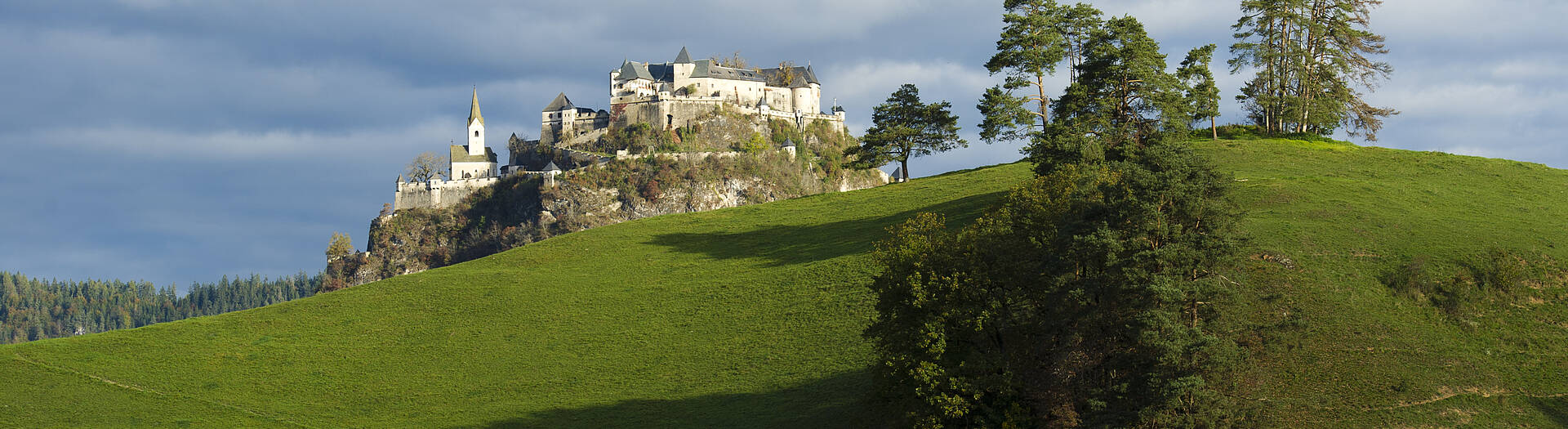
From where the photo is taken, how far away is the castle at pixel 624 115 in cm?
18438

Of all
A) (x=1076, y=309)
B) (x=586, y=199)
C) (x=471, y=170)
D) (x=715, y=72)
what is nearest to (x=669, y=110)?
(x=715, y=72)

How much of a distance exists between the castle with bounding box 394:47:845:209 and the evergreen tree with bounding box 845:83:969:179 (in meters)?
73.9

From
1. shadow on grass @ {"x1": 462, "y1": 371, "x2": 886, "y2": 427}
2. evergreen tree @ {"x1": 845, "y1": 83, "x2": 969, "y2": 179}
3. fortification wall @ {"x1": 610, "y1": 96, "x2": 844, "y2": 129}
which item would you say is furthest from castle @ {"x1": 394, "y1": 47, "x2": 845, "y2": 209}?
shadow on grass @ {"x1": 462, "y1": 371, "x2": 886, "y2": 427}

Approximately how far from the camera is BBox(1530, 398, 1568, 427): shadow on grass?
142ft

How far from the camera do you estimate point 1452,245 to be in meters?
58.1

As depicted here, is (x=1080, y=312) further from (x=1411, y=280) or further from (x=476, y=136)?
(x=476, y=136)

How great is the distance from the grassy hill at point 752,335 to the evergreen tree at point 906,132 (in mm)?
14669

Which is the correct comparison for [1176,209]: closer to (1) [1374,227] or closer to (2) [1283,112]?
(1) [1374,227]

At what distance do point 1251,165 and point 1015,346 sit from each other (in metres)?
48.0

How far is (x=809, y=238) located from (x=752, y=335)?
762 inches

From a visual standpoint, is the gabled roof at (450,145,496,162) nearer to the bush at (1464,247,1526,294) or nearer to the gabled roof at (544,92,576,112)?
the gabled roof at (544,92,576,112)

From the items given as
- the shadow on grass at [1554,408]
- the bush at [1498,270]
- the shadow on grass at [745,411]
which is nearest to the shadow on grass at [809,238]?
the shadow on grass at [745,411]

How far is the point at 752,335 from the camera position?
213 ft

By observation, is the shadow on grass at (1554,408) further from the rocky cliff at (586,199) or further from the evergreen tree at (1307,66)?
the rocky cliff at (586,199)
